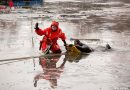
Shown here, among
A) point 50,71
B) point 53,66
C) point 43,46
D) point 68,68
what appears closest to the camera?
point 50,71

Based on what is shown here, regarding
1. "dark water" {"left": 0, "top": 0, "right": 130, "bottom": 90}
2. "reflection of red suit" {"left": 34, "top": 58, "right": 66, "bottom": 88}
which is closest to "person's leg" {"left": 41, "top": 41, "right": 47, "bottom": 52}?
"dark water" {"left": 0, "top": 0, "right": 130, "bottom": 90}

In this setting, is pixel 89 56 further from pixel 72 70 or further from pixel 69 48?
pixel 72 70

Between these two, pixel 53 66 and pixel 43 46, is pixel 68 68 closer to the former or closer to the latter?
pixel 53 66

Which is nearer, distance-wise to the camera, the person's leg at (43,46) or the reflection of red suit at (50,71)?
the reflection of red suit at (50,71)

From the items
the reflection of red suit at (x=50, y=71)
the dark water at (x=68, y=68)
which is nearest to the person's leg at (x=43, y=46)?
the dark water at (x=68, y=68)

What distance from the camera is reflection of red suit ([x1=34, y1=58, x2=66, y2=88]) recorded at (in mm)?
10615

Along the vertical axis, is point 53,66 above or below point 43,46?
below

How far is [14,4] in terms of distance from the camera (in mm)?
39156

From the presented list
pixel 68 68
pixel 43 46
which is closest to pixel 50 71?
pixel 68 68

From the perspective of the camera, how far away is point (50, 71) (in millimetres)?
11602

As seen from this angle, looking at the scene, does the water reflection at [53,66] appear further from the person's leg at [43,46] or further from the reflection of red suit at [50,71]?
the person's leg at [43,46]

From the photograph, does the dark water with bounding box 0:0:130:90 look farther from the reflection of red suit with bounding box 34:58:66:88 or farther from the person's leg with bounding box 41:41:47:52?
the person's leg with bounding box 41:41:47:52

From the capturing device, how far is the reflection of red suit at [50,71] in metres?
10.6

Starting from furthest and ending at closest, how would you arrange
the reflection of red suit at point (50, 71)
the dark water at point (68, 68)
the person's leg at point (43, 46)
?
the person's leg at point (43, 46), the reflection of red suit at point (50, 71), the dark water at point (68, 68)
